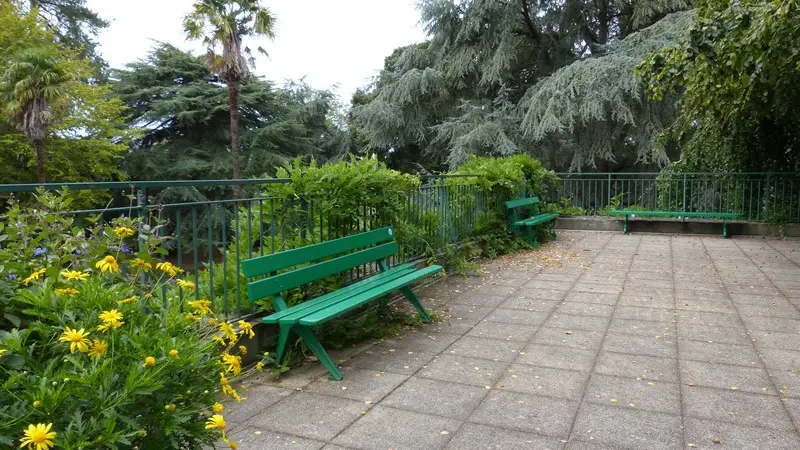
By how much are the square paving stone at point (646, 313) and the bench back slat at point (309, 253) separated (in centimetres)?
242

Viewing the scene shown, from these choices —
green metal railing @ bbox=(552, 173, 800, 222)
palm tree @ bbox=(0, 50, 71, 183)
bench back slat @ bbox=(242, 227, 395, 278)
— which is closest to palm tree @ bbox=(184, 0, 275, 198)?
palm tree @ bbox=(0, 50, 71, 183)

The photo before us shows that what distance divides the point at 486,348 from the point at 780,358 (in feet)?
7.19

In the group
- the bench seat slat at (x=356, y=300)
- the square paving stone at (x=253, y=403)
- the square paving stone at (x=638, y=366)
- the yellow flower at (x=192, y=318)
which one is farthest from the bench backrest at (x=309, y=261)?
the square paving stone at (x=638, y=366)

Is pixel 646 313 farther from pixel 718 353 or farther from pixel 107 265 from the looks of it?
pixel 107 265

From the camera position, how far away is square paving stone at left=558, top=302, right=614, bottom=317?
5.78 meters

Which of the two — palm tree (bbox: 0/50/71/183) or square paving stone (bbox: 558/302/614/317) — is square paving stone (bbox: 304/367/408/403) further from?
palm tree (bbox: 0/50/71/183)

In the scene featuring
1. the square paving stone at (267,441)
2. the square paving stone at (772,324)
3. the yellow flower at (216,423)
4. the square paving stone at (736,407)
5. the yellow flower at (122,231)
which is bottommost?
the square paving stone at (772,324)

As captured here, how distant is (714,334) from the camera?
5.01 meters

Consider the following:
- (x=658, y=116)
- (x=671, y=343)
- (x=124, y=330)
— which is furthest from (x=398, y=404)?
(x=658, y=116)

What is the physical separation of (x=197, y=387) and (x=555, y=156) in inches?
781

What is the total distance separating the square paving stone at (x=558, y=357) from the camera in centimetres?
422

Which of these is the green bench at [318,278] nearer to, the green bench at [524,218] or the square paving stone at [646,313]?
the square paving stone at [646,313]

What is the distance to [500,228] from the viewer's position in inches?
386

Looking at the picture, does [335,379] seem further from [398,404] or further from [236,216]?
[236,216]
